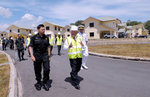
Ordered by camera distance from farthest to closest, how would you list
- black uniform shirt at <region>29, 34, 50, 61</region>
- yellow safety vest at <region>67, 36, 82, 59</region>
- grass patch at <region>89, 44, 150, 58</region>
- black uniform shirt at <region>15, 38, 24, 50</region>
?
grass patch at <region>89, 44, 150, 58</region> < black uniform shirt at <region>15, 38, 24, 50</region> < yellow safety vest at <region>67, 36, 82, 59</region> < black uniform shirt at <region>29, 34, 50, 61</region>

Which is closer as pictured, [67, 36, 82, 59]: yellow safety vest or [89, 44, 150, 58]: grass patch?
[67, 36, 82, 59]: yellow safety vest

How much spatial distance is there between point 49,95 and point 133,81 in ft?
10.2

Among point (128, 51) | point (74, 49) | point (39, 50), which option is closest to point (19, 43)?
point (39, 50)

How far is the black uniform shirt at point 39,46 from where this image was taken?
3.71 metres

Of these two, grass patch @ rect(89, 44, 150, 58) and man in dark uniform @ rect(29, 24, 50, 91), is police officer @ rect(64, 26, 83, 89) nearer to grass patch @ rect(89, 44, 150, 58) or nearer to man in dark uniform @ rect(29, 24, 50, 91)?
man in dark uniform @ rect(29, 24, 50, 91)

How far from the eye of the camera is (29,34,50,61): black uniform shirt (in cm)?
371

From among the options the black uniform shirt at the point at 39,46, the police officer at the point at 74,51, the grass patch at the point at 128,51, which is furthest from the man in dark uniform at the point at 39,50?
the grass patch at the point at 128,51

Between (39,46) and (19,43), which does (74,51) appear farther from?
(19,43)

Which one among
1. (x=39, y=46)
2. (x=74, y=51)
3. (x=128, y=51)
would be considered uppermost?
(x=39, y=46)

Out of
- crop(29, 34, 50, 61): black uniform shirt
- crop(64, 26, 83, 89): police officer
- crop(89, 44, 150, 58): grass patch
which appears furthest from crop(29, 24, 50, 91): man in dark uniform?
crop(89, 44, 150, 58): grass patch

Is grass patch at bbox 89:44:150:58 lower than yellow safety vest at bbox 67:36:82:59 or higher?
lower

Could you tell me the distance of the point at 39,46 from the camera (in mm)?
3740

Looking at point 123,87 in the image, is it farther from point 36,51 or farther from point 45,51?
point 36,51

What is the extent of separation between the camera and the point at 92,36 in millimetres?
40156
